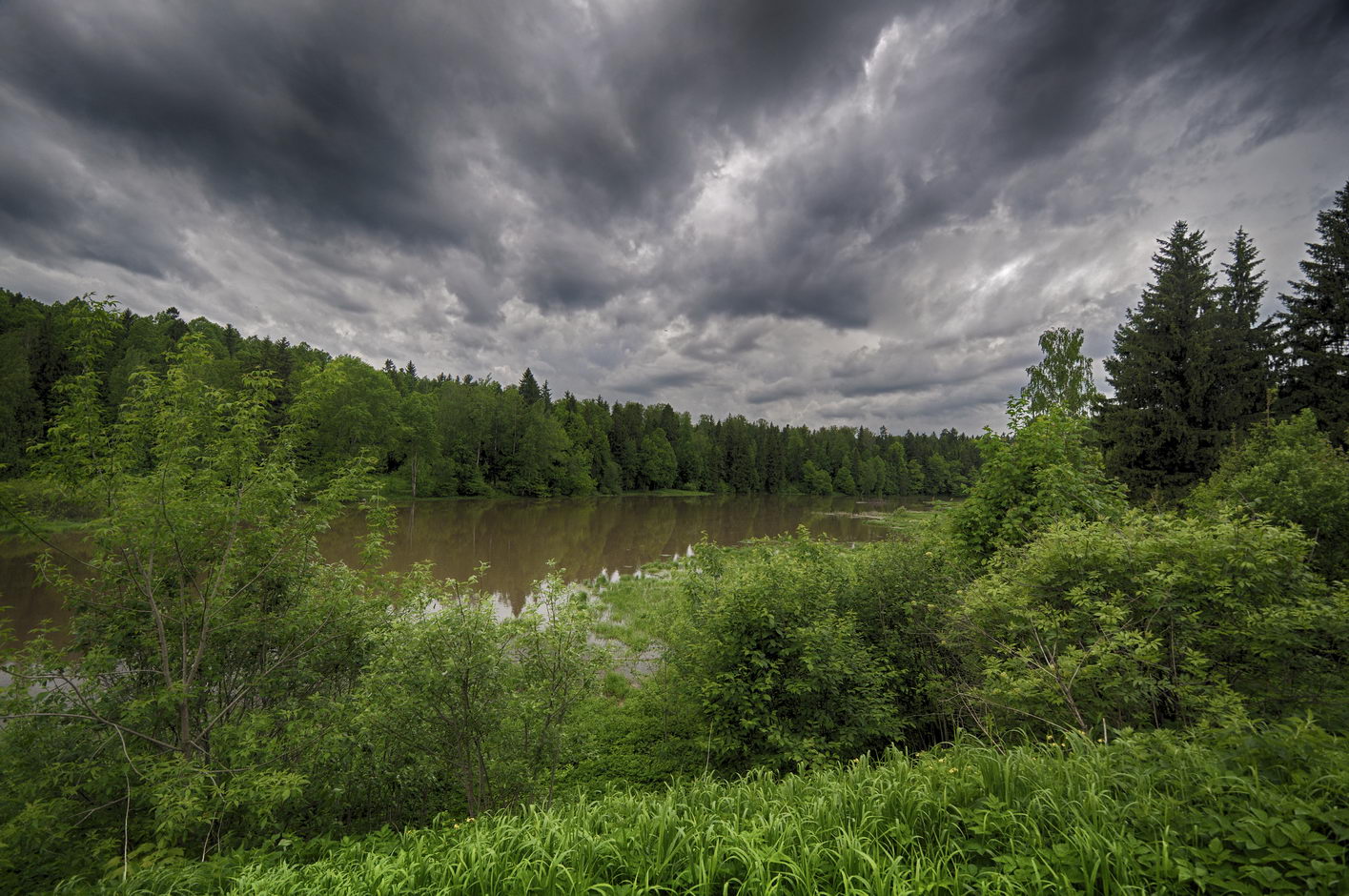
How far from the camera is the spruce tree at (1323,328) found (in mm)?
20641

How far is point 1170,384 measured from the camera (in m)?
22.9

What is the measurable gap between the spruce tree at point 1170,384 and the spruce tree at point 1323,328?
3027mm

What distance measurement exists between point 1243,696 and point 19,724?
11.5 meters

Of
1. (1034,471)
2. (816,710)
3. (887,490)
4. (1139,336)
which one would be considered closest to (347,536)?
(816,710)

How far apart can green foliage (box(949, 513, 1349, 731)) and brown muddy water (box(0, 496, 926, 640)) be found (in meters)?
4.29

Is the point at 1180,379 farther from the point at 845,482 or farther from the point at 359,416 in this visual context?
the point at 845,482

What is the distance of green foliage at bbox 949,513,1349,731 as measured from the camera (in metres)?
4.08

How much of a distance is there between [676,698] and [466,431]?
59967 mm

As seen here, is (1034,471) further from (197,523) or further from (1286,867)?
(197,523)

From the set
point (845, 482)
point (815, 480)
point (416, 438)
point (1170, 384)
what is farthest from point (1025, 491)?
point (845, 482)

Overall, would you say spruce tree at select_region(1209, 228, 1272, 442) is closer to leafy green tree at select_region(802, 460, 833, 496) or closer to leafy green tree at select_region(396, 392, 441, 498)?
leafy green tree at select_region(396, 392, 441, 498)

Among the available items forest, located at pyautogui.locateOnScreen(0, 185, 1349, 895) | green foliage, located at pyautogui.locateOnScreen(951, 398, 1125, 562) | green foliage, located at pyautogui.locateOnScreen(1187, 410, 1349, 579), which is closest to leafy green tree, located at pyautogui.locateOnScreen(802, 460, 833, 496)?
green foliage, located at pyautogui.locateOnScreen(1187, 410, 1349, 579)

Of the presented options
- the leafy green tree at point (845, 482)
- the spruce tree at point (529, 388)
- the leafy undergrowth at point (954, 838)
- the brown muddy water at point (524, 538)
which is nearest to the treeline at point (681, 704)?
the leafy undergrowth at point (954, 838)

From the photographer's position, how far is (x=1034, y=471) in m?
8.27
